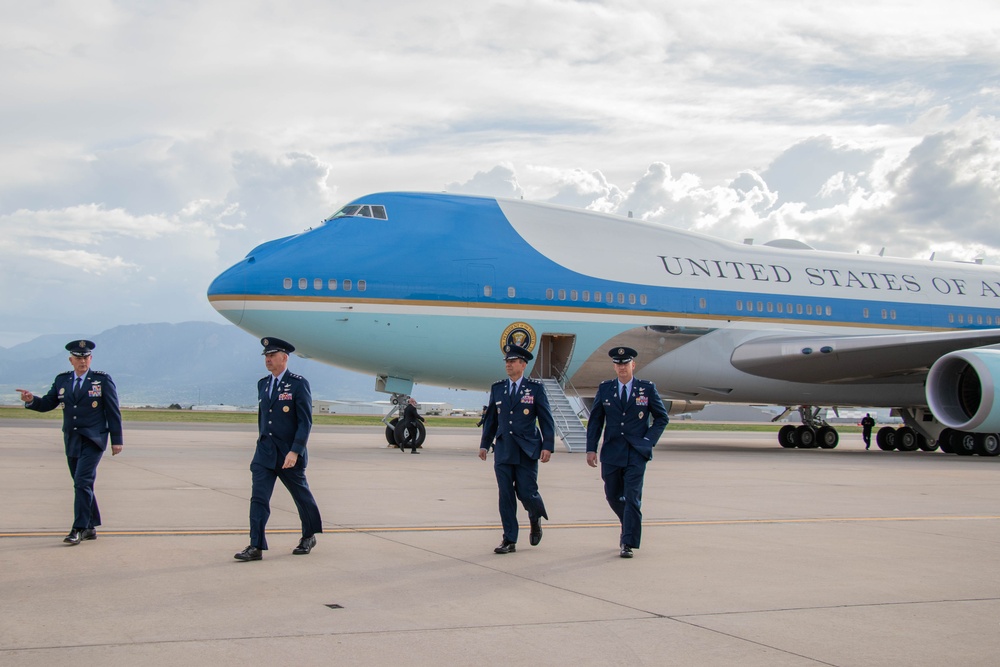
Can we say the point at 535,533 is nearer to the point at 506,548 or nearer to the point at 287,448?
the point at 506,548

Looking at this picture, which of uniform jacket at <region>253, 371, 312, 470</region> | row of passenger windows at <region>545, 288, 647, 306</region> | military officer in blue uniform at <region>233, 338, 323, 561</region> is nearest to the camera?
military officer in blue uniform at <region>233, 338, 323, 561</region>

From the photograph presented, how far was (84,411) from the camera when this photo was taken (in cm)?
778

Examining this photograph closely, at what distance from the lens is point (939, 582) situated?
6.55 m

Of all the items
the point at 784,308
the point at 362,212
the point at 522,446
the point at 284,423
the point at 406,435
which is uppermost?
the point at 362,212

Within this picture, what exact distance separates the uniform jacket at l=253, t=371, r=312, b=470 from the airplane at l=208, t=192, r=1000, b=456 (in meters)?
11.0

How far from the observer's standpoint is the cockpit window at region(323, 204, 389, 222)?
63.7ft

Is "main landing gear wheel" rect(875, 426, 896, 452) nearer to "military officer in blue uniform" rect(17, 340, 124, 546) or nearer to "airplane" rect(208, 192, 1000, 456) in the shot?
"airplane" rect(208, 192, 1000, 456)

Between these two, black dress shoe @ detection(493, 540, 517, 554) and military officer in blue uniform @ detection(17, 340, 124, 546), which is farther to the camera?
military officer in blue uniform @ detection(17, 340, 124, 546)

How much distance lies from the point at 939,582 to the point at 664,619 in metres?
2.33

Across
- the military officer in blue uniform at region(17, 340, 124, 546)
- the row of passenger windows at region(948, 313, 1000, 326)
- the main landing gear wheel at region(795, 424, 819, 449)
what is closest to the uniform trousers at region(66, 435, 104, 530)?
the military officer in blue uniform at region(17, 340, 124, 546)

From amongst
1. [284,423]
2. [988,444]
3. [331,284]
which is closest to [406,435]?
[331,284]

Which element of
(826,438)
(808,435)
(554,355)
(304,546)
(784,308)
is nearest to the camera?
(304,546)

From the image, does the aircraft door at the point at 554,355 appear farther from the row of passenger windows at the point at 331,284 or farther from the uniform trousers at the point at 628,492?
the uniform trousers at the point at 628,492

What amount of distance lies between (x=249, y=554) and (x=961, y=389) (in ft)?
61.2
